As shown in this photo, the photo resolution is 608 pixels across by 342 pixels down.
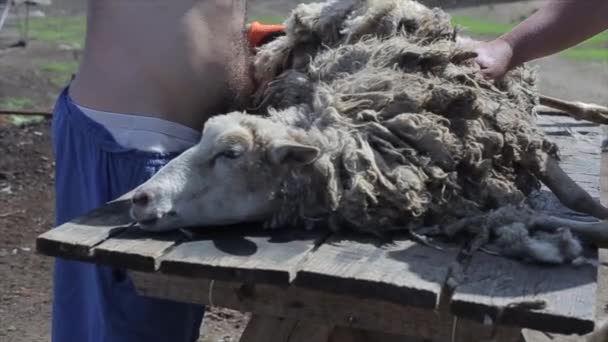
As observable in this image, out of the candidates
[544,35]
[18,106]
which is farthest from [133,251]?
[18,106]

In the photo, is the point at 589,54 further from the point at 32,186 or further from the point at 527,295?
the point at 527,295

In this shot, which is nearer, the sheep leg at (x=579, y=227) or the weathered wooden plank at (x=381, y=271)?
the weathered wooden plank at (x=381, y=271)

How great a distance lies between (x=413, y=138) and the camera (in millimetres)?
2156

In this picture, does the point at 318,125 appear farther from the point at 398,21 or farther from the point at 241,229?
the point at 398,21

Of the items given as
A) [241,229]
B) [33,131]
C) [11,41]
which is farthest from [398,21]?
[11,41]

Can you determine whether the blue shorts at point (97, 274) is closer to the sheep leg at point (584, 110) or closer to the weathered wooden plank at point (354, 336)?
the weathered wooden plank at point (354, 336)

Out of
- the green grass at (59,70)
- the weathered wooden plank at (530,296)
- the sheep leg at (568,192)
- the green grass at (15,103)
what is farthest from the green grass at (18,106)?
the weathered wooden plank at (530,296)

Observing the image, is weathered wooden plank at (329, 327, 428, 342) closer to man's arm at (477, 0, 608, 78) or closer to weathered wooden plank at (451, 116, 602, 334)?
weathered wooden plank at (451, 116, 602, 334)

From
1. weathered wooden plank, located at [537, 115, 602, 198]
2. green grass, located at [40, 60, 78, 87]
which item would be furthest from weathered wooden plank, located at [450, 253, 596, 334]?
green grass, located at [40, 60, 78, 87]

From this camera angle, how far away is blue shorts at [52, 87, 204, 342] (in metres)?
2.39

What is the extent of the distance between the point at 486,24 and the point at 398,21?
7838mm

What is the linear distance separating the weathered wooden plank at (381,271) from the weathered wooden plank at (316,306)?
8 centimetres

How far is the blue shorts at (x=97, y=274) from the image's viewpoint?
2.39 meters

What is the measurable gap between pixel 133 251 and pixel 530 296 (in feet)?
2.78
